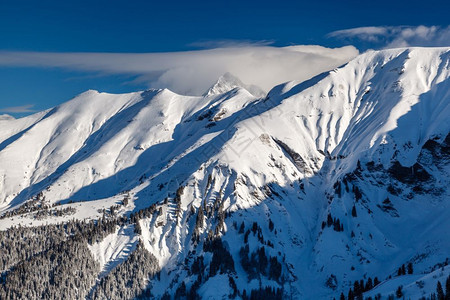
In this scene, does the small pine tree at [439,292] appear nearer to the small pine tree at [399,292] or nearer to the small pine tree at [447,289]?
the small pine tree at [447,289]

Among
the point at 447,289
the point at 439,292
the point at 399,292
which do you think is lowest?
the point at 439,292

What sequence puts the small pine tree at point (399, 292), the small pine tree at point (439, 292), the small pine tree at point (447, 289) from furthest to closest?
the small pine tree at point (399, 292) < the small pine tree at point (439, 292) < the small pine tree at point (447, 289)

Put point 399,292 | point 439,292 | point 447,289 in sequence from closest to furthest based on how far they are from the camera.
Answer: point 447,289
point 439,292
point 399,292

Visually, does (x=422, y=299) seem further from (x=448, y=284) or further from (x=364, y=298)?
(x=364, y=298)

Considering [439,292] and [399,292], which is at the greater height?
[399,292]

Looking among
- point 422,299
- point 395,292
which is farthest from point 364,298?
point 422,299

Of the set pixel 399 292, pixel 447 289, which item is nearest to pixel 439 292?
pixel 447 289

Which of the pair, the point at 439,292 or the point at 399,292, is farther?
the point at 399,292

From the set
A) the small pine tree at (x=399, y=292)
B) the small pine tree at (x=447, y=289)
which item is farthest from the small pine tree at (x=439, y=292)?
the small pine tree at (x=399, y=292)

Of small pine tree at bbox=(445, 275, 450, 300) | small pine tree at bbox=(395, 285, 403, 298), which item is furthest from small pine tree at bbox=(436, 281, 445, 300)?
small pine tree at bbox=(395, 285, 403, 298)

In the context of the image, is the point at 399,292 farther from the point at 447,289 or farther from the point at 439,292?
the point at 447,289

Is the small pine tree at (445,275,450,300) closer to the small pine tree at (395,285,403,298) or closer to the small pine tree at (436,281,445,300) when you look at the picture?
the small pine tree at (436,281,445,300)
